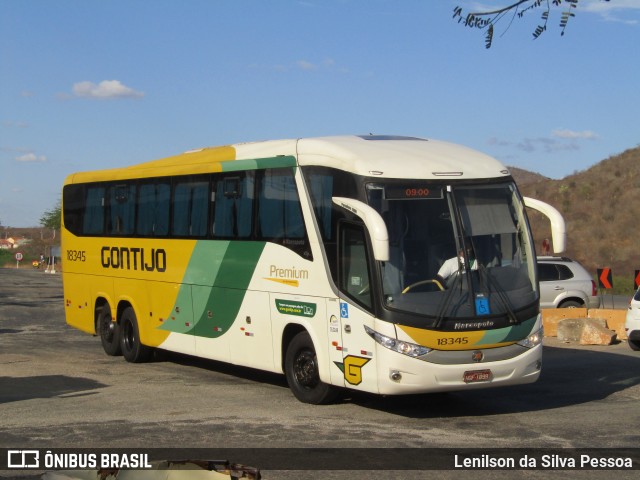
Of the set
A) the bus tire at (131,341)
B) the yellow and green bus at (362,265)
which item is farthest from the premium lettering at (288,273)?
the bus tire at (131,341)

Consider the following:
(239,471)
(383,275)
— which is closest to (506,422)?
(383,275)

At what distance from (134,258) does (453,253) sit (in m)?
8.03

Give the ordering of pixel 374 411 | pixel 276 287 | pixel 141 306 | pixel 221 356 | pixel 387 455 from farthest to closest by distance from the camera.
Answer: pixel 141 306 → pixel 221 356 → pixel 276 287 → pixel 374 411 → pixel 387 455

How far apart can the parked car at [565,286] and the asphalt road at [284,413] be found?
8512 millimetres

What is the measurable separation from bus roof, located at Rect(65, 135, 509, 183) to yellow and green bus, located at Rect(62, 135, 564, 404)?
0.02m

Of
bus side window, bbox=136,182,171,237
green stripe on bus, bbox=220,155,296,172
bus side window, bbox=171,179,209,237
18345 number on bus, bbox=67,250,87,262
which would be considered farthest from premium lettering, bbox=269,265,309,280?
18345 number on bus, bbox=67,250,87,262

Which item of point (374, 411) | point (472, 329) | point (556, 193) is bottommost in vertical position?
point (374, 411)

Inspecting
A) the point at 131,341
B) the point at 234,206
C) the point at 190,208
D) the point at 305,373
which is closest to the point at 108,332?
the point at 131,341

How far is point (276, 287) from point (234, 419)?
2.61 meters

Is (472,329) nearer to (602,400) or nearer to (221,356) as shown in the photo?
(602,400)

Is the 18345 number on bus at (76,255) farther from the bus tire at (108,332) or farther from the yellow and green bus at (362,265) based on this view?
the yellow and green bus at (362,265)

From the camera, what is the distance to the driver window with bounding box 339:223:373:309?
12.3 meters

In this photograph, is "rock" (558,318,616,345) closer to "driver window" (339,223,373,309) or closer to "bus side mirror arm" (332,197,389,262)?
"driver window" (339,223,373,309)

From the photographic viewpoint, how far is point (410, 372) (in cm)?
1188
